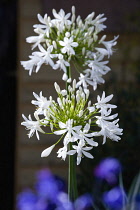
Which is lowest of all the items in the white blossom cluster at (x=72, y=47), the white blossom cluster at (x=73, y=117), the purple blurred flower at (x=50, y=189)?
the purple blurred flower at (x=50, y=189)

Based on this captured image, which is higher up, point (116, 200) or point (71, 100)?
point (71, 100)

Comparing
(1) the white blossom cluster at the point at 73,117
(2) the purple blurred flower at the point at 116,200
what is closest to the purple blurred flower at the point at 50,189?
(2) the purple blurred flower at the point at 116,200

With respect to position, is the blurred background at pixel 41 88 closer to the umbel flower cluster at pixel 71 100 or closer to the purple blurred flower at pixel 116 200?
the purple blurred flower at pixel 116 200

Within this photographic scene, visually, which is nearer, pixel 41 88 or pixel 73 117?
pixel 73 117

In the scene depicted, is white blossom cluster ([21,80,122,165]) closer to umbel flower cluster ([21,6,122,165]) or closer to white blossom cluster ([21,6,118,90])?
umbel flower cluster ([21,6,122,165])
